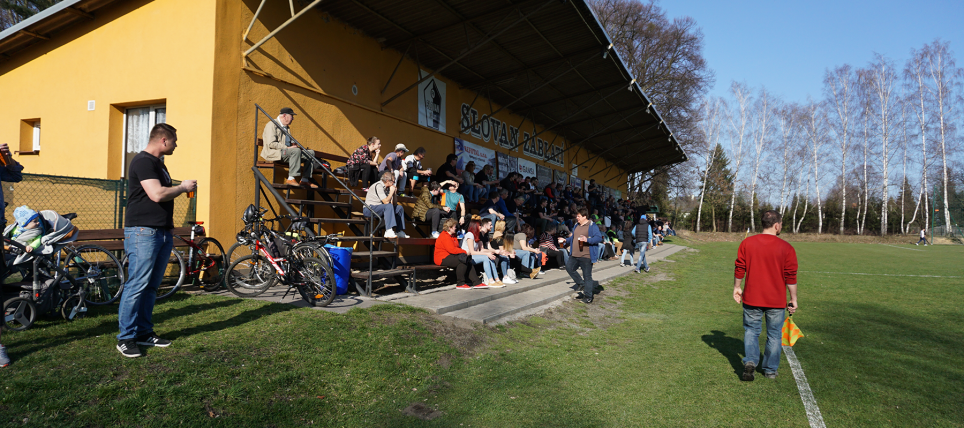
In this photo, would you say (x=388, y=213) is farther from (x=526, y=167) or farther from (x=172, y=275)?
(x=526, y=167)

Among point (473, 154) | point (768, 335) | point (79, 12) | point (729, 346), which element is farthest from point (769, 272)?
point (79, 12)

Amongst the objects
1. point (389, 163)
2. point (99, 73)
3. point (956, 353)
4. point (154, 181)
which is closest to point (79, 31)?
point (99, 73)

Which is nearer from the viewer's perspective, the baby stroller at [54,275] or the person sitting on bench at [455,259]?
the baby stroller at [54,275]

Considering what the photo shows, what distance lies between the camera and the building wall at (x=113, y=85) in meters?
8.01

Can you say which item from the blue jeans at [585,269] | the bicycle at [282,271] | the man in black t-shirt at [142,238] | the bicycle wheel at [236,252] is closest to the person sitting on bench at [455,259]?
the blue jeans at [585,269]

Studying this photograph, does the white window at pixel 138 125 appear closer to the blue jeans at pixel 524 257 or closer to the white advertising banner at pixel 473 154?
the white advertising banner at pixel 473 154

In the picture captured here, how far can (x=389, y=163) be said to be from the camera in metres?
10.1

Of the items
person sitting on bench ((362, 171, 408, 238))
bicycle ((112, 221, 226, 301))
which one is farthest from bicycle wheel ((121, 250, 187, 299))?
person sitting on bench ((362, 171, 408, 238))

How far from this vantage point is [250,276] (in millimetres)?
7207

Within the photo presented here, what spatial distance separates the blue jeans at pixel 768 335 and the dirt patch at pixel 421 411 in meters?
3.40

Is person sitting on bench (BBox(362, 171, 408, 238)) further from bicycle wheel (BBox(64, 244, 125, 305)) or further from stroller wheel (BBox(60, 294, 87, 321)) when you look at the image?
stroller wheel (BBox(60, 294, 87, 321))

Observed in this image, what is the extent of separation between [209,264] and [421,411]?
4.96 metres

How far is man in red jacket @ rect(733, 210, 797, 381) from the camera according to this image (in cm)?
518

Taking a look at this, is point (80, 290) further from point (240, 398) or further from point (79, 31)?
point (79, 31)
